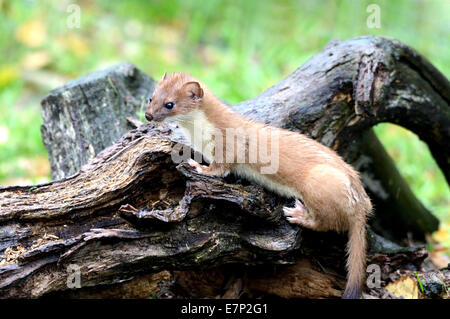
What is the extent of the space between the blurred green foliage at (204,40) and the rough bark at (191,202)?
9.94 ft

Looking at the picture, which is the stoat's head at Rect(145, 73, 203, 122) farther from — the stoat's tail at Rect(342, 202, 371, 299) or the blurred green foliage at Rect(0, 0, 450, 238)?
the blurred green foliage at Rect(0, 0, 450, 238)

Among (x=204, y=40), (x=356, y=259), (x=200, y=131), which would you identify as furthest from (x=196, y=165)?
(x=204, y=40)

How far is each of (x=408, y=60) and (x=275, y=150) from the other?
68.8 inches

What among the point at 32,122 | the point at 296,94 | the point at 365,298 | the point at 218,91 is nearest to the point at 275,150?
the point at 296,94

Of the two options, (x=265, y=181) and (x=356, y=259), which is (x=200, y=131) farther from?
(x=356, y=259)

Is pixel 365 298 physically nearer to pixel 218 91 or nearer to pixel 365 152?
pixel 365 152

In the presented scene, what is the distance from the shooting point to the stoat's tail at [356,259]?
11.1 feet

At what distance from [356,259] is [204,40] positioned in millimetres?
7817

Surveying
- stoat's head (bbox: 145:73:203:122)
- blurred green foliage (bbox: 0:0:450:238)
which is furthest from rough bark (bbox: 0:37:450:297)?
blurred green foliage (bbox: 0:0:450:238)

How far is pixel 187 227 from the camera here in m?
3.23

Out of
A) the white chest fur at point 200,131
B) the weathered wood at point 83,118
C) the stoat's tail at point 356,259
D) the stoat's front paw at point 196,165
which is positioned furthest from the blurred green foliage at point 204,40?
the stoat's tail at point 356,259

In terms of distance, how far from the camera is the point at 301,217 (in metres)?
3.51

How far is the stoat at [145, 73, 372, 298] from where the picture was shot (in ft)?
11.3

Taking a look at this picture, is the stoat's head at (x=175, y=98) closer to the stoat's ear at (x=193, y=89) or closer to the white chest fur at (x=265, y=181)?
the stoat's ear at (x=193, y=89)
